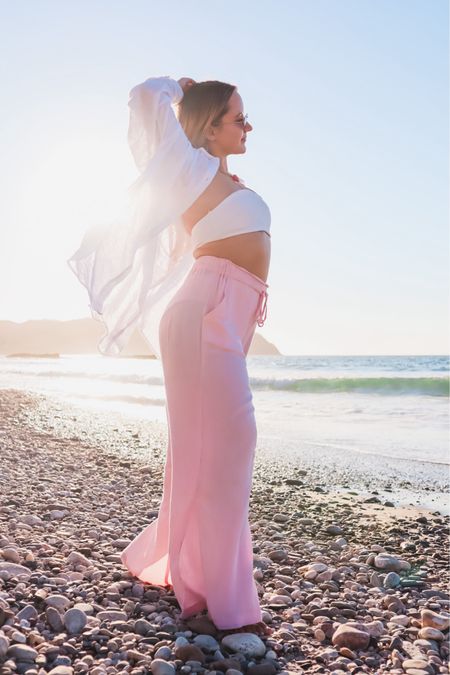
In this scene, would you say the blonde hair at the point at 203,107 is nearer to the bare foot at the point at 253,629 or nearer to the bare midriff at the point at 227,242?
the bare midriff at the point at 227,242

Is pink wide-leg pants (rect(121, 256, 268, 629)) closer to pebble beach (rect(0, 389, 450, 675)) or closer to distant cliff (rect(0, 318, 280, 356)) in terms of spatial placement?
pebble beach (rect(0, 389, 450, 675))

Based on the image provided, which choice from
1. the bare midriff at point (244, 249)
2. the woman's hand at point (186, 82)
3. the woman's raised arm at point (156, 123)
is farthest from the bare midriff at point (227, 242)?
the woman's hand at point (186, 82)

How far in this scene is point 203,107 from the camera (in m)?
3.28

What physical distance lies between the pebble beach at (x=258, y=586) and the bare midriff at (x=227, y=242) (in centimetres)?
168

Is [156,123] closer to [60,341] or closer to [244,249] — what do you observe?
[244,249]

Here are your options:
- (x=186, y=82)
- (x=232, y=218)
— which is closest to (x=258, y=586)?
(x=232, y=218)

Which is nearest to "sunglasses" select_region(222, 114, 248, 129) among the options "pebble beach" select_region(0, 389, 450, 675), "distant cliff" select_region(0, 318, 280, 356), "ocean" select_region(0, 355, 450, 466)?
"pebble beach" select_region(0, 389, 450, 675)

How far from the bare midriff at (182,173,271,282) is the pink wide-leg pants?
0.05m

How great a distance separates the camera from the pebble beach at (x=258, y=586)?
8.72 feet

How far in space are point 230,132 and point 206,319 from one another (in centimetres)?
99

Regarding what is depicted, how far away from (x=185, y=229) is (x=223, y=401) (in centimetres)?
100

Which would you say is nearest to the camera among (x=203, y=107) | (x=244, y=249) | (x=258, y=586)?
(x=244, y=249)

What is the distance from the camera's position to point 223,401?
2963 mm

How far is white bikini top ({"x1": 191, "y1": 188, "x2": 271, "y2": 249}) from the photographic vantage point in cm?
311
